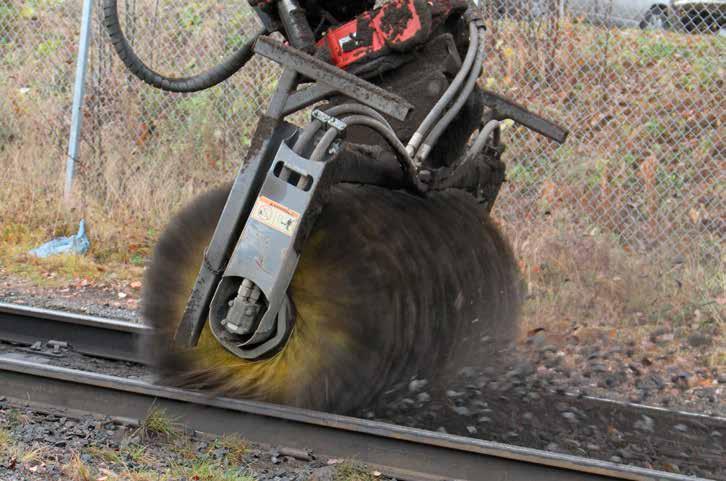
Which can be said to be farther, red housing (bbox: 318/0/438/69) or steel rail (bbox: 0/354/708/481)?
red housing (bbox: 318/0/438/69)

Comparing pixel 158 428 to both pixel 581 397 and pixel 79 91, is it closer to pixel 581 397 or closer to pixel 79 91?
pixel 581 397

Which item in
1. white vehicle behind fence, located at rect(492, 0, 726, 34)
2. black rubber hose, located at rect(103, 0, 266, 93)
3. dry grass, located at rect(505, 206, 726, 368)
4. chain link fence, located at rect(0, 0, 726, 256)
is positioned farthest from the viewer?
white vehicle behind fence, located at rect(492, 0, 726, 34)

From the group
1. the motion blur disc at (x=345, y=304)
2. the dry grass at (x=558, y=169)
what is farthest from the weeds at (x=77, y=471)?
the dry grass at (x=558, y=169)

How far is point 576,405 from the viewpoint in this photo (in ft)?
17.2

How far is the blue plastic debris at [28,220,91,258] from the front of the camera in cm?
798

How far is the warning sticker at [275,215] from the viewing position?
3893mm

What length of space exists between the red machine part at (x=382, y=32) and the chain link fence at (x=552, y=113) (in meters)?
4.16

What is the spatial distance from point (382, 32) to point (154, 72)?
1269 millimetres

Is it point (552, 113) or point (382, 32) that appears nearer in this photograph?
point (382, 32)

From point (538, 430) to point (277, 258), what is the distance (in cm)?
172

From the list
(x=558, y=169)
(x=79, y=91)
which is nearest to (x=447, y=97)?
(x=558, y=169)

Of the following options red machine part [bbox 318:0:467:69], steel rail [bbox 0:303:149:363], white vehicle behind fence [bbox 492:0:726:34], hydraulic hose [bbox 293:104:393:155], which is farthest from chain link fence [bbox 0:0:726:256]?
hydraulic hose [bbox 293:104:393:155]

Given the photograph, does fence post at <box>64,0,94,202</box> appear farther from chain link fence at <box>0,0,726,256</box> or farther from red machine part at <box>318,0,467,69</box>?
red machine part at <box>318,0,467,69</box>

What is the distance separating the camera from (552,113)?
356 inches
